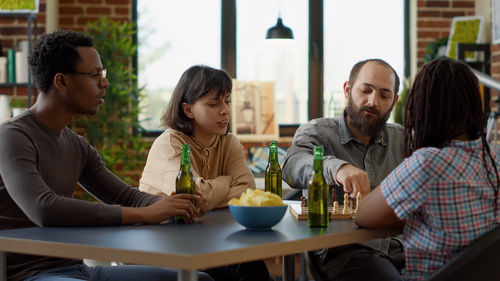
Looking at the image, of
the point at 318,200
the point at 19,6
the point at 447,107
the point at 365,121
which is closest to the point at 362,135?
the point at 365,121

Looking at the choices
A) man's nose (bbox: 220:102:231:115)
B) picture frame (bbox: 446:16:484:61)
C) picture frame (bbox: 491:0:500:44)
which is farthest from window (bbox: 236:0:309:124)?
man's nose (bbox: 220:102:231:115)

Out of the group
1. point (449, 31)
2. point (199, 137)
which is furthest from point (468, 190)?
point (449, 31)

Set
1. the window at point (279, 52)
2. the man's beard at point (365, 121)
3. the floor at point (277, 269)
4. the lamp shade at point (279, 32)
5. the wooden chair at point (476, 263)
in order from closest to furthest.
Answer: the wooden chair at point (476, 263) → the man's beard at point (365, 121) → the floor at point (277, 269) → the lamp shade at point (279, 32) → the window at point (279, 52)

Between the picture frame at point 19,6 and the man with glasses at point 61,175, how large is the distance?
8.89ft

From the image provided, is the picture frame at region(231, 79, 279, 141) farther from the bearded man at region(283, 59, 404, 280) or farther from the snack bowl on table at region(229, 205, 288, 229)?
the snack bowl on table at region(229, 205, 288, 229)

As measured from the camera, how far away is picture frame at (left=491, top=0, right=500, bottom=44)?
4480 millimetres

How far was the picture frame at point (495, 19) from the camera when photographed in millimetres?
4480

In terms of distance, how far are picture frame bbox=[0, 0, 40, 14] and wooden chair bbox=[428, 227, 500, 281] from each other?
3.76m

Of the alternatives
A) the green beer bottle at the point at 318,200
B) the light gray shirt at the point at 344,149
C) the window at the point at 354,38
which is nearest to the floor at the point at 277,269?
the window at the point at 354,38

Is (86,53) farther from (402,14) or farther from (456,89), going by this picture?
(402,14)

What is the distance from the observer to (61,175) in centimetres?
188

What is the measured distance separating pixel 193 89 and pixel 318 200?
86 centimetres

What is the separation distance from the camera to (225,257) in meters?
1.29

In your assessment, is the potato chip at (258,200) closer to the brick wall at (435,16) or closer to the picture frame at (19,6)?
the picture frame at (19,6)
